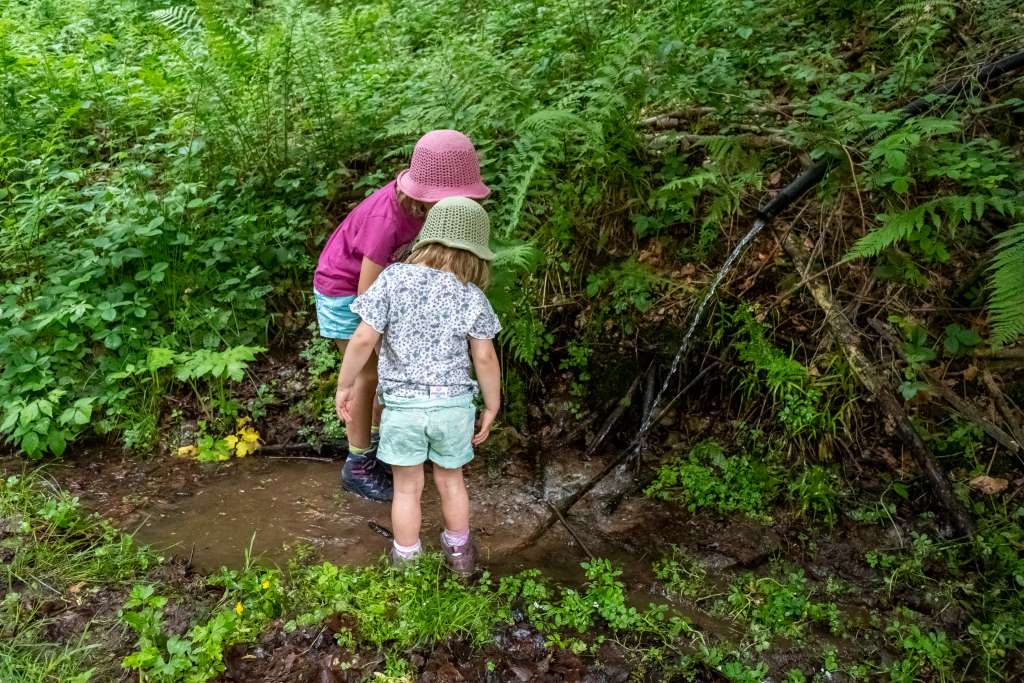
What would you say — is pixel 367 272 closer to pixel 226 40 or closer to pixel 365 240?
pixel 365 240

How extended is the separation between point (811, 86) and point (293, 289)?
13.7ft

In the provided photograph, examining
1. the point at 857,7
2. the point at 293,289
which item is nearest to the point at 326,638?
the point at 293,289

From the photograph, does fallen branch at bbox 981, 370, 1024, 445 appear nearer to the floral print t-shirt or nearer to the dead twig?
the dead twig

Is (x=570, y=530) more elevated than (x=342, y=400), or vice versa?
(x=342, y=400)

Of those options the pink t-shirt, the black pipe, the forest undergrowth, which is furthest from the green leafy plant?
the pink t-shirt

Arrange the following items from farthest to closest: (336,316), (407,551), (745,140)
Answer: (745,140), (336,316), (407,551)

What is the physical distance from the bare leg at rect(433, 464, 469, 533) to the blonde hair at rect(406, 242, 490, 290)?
93 centimetres

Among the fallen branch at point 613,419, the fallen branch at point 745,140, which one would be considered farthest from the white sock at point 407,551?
the fallen branch at point 745,140

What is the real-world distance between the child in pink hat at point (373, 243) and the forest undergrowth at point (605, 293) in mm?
617

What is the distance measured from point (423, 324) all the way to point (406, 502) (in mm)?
885

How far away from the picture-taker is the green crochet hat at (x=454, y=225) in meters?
2.88

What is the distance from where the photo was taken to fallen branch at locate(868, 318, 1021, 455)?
138 inches

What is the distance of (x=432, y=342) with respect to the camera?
9.73ft

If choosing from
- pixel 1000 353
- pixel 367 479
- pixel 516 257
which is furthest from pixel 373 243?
pixel 1000 353
